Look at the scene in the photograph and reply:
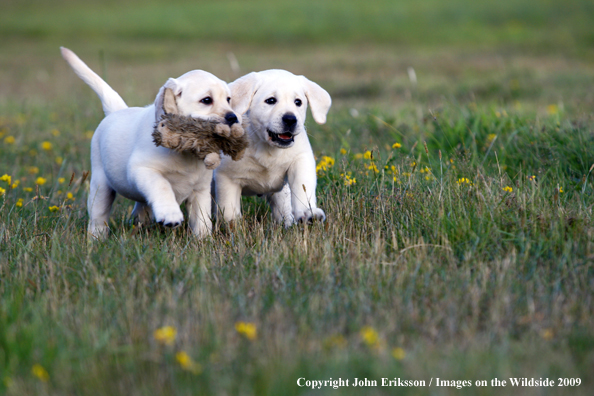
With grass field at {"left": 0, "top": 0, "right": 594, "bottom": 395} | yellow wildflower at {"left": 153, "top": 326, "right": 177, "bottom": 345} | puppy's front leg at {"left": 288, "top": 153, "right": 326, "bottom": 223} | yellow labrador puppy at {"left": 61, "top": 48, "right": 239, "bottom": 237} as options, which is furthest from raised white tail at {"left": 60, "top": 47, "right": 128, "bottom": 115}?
yellow wildflower at {"left": 153, "top": 326, "right": 177, "bottom": 345}

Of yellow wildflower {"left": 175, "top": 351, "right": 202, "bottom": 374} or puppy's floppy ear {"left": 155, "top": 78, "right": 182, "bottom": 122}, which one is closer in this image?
yellow wildflower {"left": 175, "top": 351, "right": 202, "bottom": 374}

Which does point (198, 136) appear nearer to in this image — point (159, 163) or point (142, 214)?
point (159, 163)

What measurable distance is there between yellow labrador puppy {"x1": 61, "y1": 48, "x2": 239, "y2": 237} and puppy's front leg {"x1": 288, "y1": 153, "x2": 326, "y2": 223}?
534mm

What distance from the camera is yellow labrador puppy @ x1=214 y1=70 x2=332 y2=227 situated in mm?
3574

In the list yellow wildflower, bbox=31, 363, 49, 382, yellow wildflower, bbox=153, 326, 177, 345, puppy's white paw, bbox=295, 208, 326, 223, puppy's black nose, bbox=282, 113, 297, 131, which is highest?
puppy's black nose, bbox=282, 113, 297, 131

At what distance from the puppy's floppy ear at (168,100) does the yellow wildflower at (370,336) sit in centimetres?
190

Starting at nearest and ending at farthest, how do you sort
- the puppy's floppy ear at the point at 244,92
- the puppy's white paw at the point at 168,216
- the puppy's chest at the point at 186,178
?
the puppy's white paw at the point at 168,216 → the puppy's chest at the point at 186,178 → the puppy's floppy ear at the point at 244,92

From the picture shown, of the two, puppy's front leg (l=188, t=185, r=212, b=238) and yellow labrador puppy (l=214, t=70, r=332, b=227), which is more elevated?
yellow labrador puppy (l=214, t=70, r=332, b=227)

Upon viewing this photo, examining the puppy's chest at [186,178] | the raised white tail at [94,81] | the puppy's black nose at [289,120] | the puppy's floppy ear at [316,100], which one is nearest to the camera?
the puppy's black nose at [289,120]

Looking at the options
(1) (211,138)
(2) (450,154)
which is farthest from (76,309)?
(2) (450,154)

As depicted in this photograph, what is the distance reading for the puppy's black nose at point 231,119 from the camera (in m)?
3.42

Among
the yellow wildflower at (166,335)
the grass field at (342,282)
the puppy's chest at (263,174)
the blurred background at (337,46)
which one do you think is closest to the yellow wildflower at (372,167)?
the grass field at (342,282)

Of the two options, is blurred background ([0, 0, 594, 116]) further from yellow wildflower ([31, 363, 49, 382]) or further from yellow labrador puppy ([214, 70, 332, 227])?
yellow wildflower ([31, 363, 49, 382])

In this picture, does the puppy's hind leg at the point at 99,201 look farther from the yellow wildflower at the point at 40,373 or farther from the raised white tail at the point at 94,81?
the yellow wildflower at the point at 40,373
